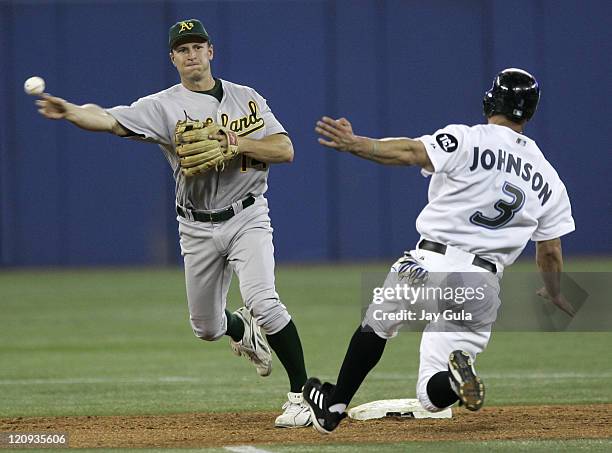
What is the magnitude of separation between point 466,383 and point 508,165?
3.34ft

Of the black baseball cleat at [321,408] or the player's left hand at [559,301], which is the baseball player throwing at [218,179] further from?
the player's left hand at [559,301]

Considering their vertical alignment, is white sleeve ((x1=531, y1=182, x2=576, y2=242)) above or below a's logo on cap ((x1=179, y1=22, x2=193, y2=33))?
below

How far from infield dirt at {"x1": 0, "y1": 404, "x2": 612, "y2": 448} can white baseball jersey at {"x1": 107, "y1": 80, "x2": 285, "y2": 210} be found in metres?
1.21

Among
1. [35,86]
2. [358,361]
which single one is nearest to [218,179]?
[35,86]

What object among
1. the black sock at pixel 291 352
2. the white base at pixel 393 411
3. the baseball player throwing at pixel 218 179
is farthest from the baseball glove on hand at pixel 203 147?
the white base at pixel 393 411

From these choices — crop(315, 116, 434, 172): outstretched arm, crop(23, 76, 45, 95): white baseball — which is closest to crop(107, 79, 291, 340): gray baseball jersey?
crop(23, 76, 45, 95): white baseball

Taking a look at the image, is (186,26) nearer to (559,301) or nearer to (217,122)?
(217,122)

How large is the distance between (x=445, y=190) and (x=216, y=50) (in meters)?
14.8

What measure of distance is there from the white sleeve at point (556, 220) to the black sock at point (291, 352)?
1529 millimetres

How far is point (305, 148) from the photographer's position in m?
19.6

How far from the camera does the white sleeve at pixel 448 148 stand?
525cm

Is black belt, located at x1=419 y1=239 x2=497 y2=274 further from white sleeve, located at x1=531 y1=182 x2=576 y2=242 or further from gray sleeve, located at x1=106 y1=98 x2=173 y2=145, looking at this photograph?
gray sleeve, located at x1=106 y1=98 x2=173 y2=145

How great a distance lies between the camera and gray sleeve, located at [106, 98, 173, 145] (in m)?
6.34

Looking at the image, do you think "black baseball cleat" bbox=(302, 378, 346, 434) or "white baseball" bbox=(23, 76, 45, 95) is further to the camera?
"white baseball" bbox=(23, 76, 45, 95)
